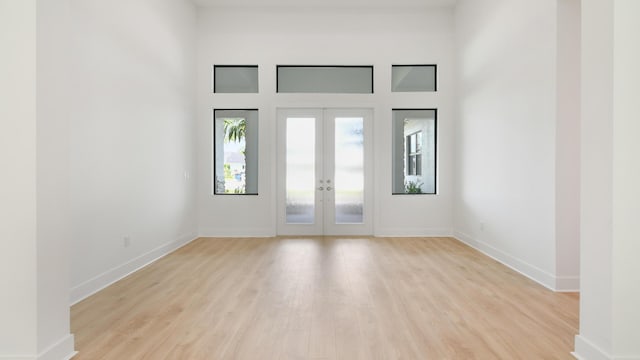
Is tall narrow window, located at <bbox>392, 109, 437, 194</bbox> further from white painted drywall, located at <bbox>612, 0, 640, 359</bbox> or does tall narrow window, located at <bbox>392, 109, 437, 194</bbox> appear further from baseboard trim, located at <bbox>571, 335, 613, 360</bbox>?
white painted drywall, located at <bbox>612, 0, 640, 359</bbox>

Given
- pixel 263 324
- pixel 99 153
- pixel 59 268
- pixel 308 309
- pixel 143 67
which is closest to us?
pixel 59 268

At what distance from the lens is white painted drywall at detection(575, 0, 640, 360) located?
7.61ft

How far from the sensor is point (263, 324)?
10.4 feet

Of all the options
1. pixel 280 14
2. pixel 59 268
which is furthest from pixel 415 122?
pixel 59 268

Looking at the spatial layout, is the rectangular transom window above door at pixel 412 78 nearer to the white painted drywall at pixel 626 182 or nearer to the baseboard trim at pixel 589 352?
the white painted drywall at pixel 626 182

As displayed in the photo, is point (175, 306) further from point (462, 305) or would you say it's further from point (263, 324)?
point (462, 305)

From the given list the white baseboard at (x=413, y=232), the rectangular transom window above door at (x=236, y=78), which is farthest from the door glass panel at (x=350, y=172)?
the rectangular transom window above door at (x=236, y=78)

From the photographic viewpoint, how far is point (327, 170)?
25.0 feet

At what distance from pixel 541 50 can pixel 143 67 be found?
481 centimetres

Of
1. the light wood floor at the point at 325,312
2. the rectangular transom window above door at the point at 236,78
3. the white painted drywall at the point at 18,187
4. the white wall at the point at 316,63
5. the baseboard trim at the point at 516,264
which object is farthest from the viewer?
the rectangular transom window above door at the point at 236,78

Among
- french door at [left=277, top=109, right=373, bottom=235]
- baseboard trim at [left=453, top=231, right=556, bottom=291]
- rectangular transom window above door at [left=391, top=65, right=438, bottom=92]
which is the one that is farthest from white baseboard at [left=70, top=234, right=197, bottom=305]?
rectangular transom window above door at [left=391, top=65, right=438, bottom=92]

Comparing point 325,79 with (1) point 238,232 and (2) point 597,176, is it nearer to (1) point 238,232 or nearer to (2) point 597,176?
(1) point 238,232

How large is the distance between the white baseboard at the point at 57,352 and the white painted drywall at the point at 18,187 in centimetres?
2

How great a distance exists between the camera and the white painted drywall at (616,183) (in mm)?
2320
